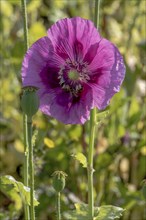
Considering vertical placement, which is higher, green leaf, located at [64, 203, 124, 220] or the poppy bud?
the poppy bud

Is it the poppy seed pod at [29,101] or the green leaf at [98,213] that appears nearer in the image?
the poppy seed pod at [29,101]

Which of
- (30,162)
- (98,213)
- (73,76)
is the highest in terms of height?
(73,76)

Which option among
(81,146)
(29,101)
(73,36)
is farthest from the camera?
(81,146)

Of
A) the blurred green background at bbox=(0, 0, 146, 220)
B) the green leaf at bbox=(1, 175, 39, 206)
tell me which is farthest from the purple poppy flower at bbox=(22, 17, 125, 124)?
the blurred green background at bbox=(0, 0, 146, 220)

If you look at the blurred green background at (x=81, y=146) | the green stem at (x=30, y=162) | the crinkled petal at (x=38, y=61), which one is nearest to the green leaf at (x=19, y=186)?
the green stem at (x=30, y=162)

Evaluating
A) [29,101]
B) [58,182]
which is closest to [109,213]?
[58,182]

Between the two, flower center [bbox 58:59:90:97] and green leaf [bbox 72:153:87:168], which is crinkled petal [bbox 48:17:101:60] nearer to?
flower center [bbox 58:59:90:97]

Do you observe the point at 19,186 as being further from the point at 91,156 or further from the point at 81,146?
the point at 81,146

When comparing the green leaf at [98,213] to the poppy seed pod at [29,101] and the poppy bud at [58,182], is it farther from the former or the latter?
the poppy seed pod at [29,101]
